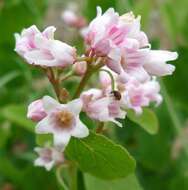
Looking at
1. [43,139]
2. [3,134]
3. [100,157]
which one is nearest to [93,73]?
[100,157]

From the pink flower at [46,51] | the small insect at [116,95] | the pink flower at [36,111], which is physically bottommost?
the small insect at [116,95]

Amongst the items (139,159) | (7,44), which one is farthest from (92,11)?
(139,159)

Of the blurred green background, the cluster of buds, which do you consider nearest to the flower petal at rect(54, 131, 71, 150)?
the cluster of buds

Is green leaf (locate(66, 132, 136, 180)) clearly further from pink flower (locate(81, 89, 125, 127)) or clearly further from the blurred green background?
the blurred green background

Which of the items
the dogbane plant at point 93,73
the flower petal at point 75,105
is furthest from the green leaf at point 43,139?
the flower petal at point 75,105

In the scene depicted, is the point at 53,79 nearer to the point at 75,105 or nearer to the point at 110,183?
the point at 75,105

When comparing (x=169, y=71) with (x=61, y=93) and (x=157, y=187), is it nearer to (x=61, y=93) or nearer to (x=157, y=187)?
(x=61, y=93)

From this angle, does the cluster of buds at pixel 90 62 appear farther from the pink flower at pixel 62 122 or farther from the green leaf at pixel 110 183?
the green leaf at pixel 110 183

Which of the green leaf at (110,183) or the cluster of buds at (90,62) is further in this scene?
the green leaf at (110,183)
